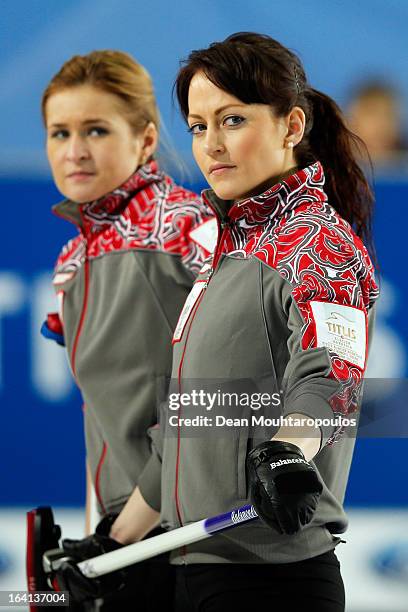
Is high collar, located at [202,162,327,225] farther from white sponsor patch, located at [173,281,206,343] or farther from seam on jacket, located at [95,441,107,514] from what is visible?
seam on jacket, located at [95,441,107,514]

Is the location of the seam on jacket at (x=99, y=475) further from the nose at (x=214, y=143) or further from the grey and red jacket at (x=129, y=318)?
the nose at (x=214, y=143)

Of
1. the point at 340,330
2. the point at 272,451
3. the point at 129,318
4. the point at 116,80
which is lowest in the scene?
the point at 272,451

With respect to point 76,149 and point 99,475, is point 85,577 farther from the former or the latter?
point 76,149

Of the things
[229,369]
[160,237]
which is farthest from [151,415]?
[229,369]

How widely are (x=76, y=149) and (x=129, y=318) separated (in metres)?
0.30

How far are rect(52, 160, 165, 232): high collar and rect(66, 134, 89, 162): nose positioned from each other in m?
0.07

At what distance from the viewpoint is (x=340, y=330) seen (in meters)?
1.18

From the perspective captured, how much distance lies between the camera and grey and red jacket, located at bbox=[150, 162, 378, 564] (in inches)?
46.4

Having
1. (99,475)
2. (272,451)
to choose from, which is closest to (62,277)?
(99,475)

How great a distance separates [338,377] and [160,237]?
2.18ft

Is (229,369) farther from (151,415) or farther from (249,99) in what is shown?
(151,415)

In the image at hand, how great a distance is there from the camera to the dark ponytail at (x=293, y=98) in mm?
1324

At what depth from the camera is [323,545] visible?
1.29m

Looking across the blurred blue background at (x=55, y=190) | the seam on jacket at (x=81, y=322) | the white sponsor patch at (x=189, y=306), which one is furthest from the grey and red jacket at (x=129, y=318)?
the blurred blue background at (x=55, y=190)
